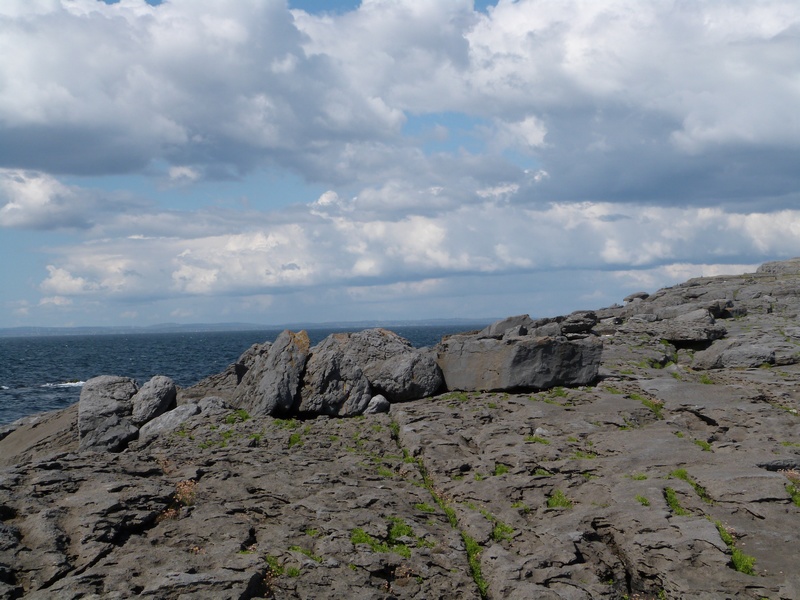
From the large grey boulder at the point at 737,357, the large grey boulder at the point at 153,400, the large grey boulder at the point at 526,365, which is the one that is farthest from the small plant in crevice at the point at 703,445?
the large grey boulder at the point at 153,400

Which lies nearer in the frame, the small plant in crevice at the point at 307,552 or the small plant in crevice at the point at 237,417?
the small plant in crevice at the point at 307,552

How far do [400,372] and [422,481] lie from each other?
960cm

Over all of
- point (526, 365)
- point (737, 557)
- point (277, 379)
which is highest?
point (277, 379)

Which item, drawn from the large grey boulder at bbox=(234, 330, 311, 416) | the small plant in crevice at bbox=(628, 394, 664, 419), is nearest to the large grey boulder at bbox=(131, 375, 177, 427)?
the large grey boulder at bbox=(234, 330, 311, 416)

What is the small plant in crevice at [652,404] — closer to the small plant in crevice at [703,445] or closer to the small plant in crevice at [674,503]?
the small plant in crevice at [703,445]

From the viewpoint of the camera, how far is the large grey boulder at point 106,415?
26031 millimetres

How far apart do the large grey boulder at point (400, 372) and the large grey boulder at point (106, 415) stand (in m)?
9.42

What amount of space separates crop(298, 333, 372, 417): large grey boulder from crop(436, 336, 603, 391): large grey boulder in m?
4.22

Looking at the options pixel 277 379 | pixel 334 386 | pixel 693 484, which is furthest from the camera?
pixel 334 386

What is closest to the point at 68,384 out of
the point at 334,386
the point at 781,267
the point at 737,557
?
the point at 334,386

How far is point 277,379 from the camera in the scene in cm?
2686

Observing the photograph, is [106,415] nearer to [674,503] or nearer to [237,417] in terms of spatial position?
[237,417]

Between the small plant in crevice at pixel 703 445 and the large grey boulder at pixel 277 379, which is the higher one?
the large grey boulder at pixel 277 379

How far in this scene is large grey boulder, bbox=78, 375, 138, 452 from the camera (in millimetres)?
26031
